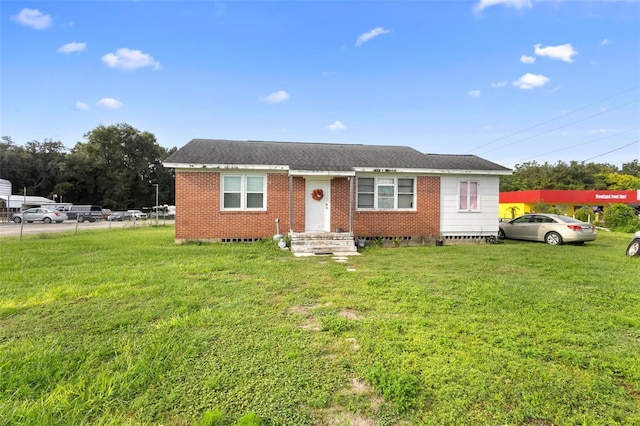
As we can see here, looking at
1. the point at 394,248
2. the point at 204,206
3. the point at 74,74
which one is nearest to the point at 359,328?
the point at 394,248

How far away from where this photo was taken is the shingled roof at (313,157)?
11522 mm

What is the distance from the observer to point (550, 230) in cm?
1327

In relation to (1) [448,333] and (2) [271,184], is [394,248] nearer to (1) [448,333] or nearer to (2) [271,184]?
(2) [271,184]

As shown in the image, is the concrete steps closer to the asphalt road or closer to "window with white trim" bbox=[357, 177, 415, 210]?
"window with white trim" bbox=[357, 177, 415, 210]

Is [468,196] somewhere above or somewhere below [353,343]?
above

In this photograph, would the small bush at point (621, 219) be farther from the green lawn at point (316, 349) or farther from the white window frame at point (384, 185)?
the green lawn at point (316, 349)

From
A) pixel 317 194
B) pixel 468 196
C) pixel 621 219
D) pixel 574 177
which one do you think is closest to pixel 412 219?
pixel 468 196

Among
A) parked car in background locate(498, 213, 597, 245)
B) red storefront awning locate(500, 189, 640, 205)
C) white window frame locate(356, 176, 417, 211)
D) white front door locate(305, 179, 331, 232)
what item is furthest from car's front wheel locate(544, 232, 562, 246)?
red storefront awning locate(500, 189, 640, 205)

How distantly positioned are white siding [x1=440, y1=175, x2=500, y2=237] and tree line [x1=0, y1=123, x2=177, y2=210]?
189ft

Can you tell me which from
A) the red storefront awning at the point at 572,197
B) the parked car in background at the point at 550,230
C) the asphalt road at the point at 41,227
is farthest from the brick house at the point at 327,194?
the red storefront awning at the point at 572,197

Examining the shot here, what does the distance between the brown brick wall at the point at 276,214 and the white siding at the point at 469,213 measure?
0.33m

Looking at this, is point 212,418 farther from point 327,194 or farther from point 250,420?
point 327,194

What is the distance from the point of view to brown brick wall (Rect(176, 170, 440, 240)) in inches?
447

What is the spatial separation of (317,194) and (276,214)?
5.76ft
